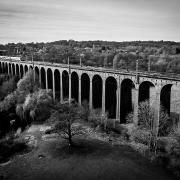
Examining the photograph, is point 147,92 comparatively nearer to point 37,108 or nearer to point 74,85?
point 74,85

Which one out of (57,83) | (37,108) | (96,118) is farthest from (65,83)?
(96,118)

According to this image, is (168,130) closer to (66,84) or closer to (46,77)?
(66,84)

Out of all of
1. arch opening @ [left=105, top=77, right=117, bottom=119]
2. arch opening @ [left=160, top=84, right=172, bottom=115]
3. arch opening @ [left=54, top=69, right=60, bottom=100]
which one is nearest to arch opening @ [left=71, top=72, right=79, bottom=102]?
arch opening @ [left=54, top=69, right=60, bottom=100]

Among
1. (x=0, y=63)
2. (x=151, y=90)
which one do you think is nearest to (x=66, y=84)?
(x=151, y=90)

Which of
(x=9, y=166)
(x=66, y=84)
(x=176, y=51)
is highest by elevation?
(x=176, y=51)

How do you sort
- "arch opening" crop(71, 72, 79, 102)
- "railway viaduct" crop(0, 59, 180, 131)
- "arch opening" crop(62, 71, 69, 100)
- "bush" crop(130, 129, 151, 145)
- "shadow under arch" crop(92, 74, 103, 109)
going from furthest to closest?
"arch opening" crop(62, 71, 69, 100)
"arch opening" crop(71, 72, 79, 102)
"shadow under arch" crop(92, 74, 103, 109)
"railway viaduct" crop(0, 59, 180, 131)
"bush" crop(130, 129, 151, 145)

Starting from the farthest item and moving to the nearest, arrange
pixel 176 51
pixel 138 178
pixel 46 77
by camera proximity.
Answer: pixel 176 51 < pixel 46 77 < pixel 138 178

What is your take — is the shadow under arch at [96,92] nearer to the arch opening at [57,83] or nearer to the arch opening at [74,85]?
the arch opening at [74,85]

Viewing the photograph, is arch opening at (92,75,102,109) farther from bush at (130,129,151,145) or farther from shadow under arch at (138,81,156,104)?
bush at (130,129,151,145)
